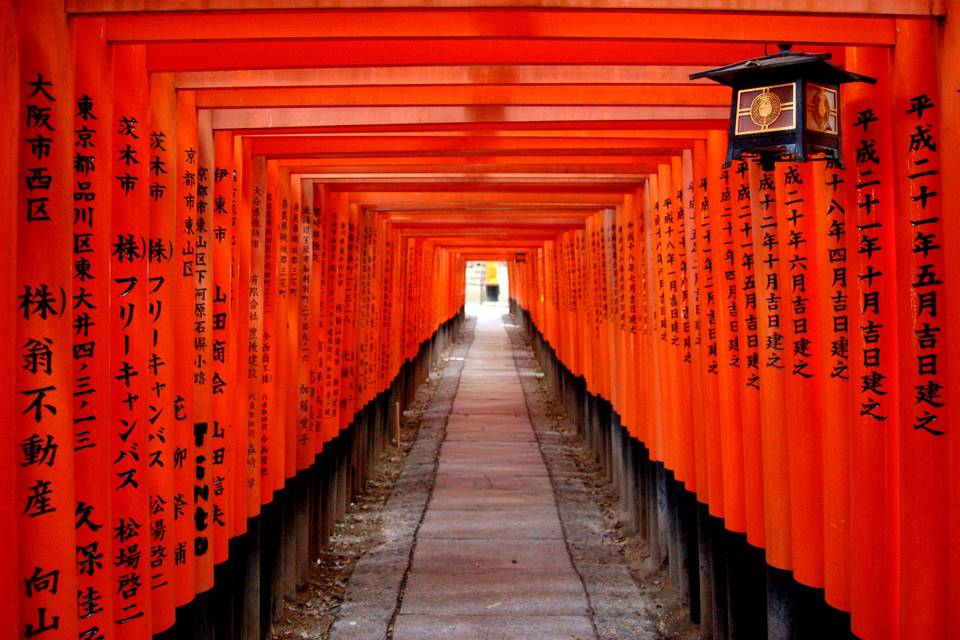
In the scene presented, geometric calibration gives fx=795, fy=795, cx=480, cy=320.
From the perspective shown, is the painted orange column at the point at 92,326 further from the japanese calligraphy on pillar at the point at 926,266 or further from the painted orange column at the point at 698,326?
the painted orange column at the point at 698,326

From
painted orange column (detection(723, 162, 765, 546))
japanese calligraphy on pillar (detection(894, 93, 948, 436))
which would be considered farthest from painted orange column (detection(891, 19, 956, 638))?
painted orange column (detection(723, 162, 765, 546))

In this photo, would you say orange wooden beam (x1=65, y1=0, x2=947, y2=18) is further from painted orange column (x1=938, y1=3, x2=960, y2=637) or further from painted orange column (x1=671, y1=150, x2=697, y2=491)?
painted orange column (x1=671, y1=150, x2=697, y2=491)

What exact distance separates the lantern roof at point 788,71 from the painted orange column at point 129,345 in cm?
240

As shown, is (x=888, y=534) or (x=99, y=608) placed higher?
(x=888, y=534)

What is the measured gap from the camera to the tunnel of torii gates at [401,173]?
8.98 feet

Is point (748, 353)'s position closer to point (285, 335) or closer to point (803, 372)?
point (803, 372)

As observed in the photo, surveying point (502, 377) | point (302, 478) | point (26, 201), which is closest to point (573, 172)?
point (302, 478)

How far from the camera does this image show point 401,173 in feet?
22.3

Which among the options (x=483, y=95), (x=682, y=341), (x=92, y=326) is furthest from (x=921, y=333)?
(x=682, y=341)

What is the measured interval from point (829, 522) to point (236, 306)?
11.9 ft

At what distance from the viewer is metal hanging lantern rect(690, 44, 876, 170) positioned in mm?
2982

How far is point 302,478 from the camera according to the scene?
276 inches

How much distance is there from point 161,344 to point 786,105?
114 inches

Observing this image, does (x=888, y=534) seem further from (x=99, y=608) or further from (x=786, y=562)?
(x=99, y=608)
